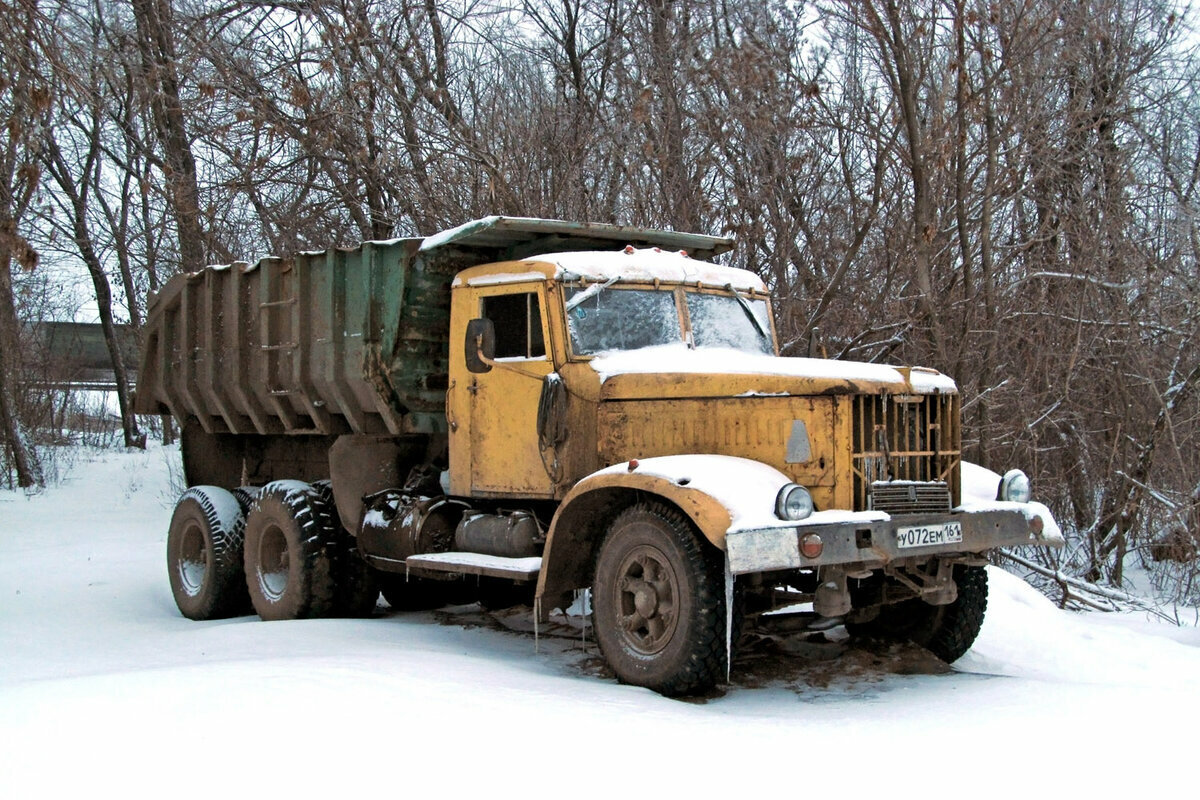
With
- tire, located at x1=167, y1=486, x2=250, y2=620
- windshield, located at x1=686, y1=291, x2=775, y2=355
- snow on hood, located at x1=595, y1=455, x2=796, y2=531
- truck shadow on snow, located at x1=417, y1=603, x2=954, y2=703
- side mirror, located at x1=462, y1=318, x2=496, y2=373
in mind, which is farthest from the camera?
tire, located at x1=167, y1=486, x2=250, y2=620

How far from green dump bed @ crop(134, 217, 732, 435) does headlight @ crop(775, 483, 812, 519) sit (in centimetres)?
272

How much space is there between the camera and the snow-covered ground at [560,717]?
4172mm

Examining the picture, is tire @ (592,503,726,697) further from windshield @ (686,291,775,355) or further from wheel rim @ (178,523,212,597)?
wheel rim @ (178,523,212,597)

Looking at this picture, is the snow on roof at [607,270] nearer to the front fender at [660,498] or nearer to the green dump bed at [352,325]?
the green dump bed at [352,325]

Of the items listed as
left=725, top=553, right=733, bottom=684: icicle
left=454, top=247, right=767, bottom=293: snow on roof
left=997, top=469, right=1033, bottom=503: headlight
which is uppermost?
left=454, top=247, right=767, bottom=293: snow on roof

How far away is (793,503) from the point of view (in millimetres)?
5621

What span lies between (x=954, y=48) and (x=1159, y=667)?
6.98m

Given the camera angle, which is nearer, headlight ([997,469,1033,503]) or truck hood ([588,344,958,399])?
truck hood ([588,344,958,399])

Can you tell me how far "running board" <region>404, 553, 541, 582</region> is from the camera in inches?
269

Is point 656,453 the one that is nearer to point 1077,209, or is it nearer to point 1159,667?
point 1159,667

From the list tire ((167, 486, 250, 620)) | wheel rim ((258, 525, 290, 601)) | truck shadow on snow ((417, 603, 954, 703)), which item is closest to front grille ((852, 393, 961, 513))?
truck shadow on snow ((417, 603, 954, 703))

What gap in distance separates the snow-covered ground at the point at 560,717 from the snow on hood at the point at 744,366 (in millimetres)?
1602

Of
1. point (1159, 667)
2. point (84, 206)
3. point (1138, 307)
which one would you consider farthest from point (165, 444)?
point (1159, 667)

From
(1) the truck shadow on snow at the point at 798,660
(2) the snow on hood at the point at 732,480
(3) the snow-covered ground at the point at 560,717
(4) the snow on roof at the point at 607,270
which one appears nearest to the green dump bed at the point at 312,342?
(4) the snow on roof at the point at 607,270
